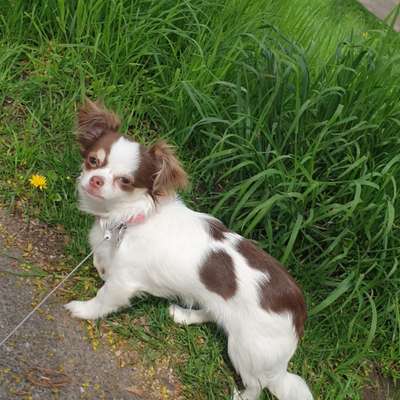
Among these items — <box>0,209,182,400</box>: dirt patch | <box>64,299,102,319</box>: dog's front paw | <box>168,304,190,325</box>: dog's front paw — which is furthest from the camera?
<box>168,304,190,325</box>: dog's front paw

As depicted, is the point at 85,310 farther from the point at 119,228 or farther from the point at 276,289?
the point at 276,289

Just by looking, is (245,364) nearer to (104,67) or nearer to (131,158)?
(131,158)

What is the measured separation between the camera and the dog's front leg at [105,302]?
2.23 metres

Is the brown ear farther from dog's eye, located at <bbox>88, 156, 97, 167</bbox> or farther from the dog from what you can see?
dog's eye, located at <bbox>88, 156, 97, 167</bbox>

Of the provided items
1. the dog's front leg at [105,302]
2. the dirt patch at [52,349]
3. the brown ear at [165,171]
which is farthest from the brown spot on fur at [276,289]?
the dirt patch at [52,349]

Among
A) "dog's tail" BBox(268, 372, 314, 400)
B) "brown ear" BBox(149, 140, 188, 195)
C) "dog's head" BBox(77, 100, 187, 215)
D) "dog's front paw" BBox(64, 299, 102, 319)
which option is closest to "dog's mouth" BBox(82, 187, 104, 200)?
"dog's head" BBox(77, 100, 187, 215)

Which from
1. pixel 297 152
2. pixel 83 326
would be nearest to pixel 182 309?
pixel 83 326

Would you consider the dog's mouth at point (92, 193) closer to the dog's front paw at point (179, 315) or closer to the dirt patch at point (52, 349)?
the dirt patch at point (52, 349)

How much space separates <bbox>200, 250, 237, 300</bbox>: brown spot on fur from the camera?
6.88ft

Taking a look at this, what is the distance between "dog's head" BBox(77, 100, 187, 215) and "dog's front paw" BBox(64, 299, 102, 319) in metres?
0.44

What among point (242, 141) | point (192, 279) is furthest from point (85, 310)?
point (242, 141)

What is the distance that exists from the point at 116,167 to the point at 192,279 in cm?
55

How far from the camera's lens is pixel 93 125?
2170 mm

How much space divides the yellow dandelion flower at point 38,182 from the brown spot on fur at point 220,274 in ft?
3.23
